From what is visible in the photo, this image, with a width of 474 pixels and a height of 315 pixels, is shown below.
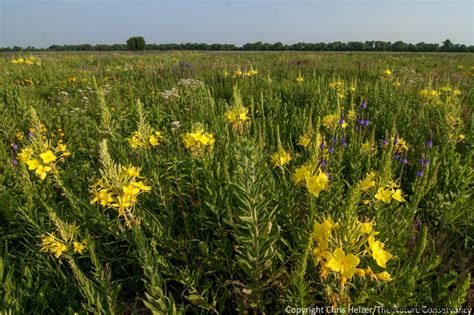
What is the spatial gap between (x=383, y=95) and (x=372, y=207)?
11.4 ft

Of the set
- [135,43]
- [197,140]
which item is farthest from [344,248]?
[135,43]

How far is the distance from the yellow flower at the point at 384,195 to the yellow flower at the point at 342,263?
622mm

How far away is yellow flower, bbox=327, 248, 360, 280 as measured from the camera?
3.67ft

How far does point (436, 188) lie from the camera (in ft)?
8.42

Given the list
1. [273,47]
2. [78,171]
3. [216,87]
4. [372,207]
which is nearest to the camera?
[372,207]

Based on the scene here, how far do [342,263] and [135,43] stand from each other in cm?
6176

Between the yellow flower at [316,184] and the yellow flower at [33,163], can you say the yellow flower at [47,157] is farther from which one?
the yellow flower at [316,184]

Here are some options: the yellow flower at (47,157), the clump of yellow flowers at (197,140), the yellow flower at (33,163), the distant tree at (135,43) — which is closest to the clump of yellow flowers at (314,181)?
the clump of yellow flowers at (197,140)

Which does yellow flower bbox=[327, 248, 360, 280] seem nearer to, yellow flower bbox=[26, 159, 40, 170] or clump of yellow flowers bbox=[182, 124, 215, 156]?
clump of yellow flowers bbox=[182, 124, 215, 156]

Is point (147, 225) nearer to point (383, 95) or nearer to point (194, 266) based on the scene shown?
point (194, 266)

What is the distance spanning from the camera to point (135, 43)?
55.7 meters

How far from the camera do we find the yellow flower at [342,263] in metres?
1.12

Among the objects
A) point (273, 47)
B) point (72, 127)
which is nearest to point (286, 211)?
point (72, 127)

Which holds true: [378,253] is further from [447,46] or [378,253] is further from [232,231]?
[447,46]
